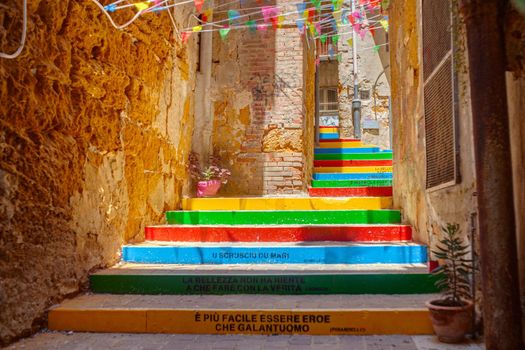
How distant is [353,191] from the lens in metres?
5.19

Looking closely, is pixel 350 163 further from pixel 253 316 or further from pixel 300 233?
pixel 253 316

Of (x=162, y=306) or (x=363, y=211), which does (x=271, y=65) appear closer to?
(x=363, y=211)

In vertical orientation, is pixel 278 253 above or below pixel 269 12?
below

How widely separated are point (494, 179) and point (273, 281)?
1.44 metres

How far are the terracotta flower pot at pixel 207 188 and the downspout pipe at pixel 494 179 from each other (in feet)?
12.4

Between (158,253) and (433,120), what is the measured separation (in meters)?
2.24

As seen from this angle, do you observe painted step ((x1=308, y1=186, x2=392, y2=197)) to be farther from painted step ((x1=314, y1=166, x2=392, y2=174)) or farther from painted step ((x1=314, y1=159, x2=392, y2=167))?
painted step ((x1=314, y1=159, x2=392, y2=167))

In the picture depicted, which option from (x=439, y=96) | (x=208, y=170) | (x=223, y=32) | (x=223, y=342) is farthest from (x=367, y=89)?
(x=223, y=342)

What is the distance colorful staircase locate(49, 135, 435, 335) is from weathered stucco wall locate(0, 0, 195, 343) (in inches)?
9.2

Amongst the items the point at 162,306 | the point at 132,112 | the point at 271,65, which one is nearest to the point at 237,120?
the point at 271,65

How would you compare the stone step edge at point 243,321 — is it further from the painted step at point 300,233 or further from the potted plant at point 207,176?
the potted plant at point 207,176

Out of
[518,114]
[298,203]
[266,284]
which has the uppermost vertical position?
[518,114]

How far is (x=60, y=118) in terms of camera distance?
2695 millimetres

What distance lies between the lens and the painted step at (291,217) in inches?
164
